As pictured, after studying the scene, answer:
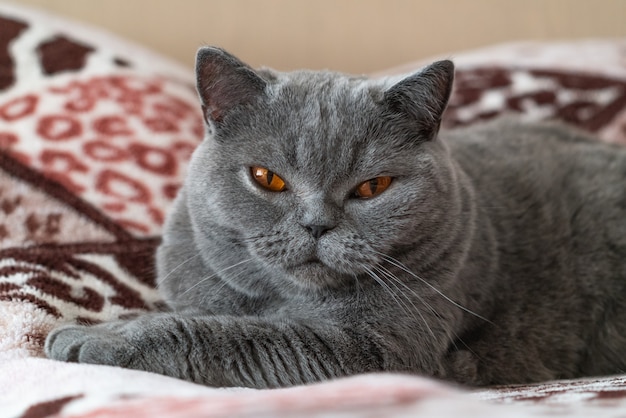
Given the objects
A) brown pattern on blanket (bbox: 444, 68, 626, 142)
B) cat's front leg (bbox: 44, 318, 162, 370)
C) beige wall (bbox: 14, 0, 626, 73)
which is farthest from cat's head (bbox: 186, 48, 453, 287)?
beige wall (bbox: 14, 0, 626, 73)

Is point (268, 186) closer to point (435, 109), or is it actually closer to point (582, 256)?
point (435, 109)

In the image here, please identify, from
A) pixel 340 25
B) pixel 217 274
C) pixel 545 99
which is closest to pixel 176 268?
pixel 217 274

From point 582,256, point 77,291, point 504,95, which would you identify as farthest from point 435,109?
point 504,95

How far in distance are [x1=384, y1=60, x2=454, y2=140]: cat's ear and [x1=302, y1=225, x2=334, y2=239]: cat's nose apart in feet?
0.77

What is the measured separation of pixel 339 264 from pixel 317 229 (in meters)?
0.06

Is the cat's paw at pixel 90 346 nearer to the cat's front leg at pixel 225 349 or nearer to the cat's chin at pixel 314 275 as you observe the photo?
the cat's front leg at pixel 225 349

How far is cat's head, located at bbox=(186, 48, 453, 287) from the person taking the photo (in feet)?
3.31

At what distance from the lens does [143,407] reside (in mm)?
642

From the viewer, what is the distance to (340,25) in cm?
241

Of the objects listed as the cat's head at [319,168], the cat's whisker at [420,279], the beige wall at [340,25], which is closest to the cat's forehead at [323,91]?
the cat's head at [319,168]

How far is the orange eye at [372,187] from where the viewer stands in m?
1.04

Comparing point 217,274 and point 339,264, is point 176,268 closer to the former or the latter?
point 217,274

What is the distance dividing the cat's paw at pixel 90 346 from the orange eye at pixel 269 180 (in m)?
0.30

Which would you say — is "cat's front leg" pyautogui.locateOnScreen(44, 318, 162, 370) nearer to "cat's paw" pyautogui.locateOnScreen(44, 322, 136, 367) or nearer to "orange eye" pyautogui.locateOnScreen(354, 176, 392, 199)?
"cat's paw" pyautogui.locateOnScreen(44, 322, 136, 367)
